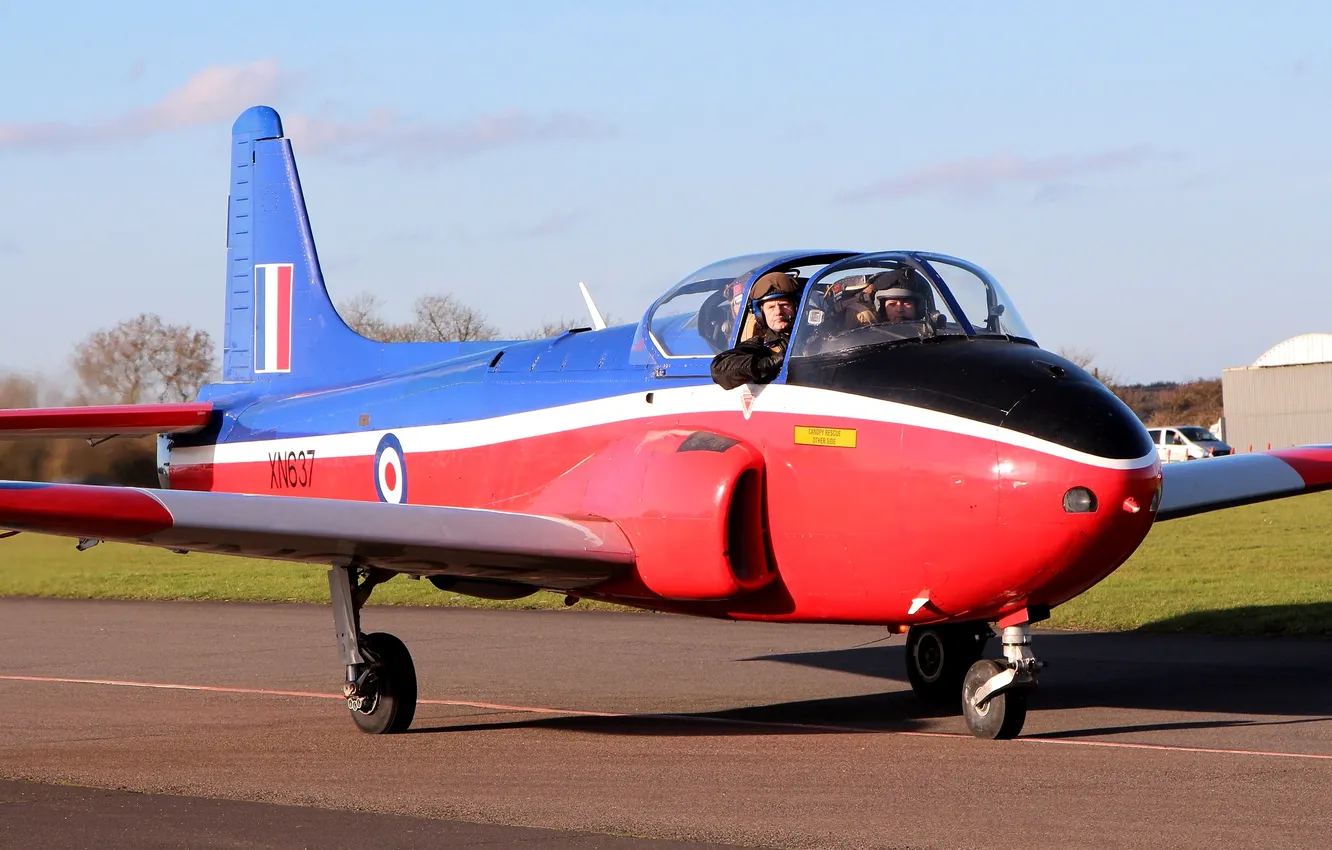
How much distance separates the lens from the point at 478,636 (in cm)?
1677

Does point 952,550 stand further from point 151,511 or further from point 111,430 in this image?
point 111,430

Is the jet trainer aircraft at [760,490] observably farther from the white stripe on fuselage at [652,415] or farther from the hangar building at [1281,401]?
the hangar building at [1281,401]

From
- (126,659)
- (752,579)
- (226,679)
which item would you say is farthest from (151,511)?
(126,659)

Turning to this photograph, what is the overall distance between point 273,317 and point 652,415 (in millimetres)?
6399

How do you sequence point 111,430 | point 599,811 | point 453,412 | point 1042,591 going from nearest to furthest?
point 599,811
point 1042,591
point 453,412
point 111,430

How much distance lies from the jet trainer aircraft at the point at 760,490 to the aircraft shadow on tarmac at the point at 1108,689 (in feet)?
2.61

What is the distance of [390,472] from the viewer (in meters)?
12.4

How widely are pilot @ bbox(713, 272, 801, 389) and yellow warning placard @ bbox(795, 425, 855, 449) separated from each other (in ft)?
1.47

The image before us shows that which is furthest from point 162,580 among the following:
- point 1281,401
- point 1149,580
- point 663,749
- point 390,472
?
point 1281,401

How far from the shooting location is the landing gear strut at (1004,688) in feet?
29.6

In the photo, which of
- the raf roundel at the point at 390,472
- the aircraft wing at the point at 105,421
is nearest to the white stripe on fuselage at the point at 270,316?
the aircraft wing at the point at 105,421

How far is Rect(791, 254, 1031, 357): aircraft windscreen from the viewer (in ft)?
30.7

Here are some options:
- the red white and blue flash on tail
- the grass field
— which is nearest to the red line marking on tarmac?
the red white and blue flash on tail

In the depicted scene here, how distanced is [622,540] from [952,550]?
7.14 ft
